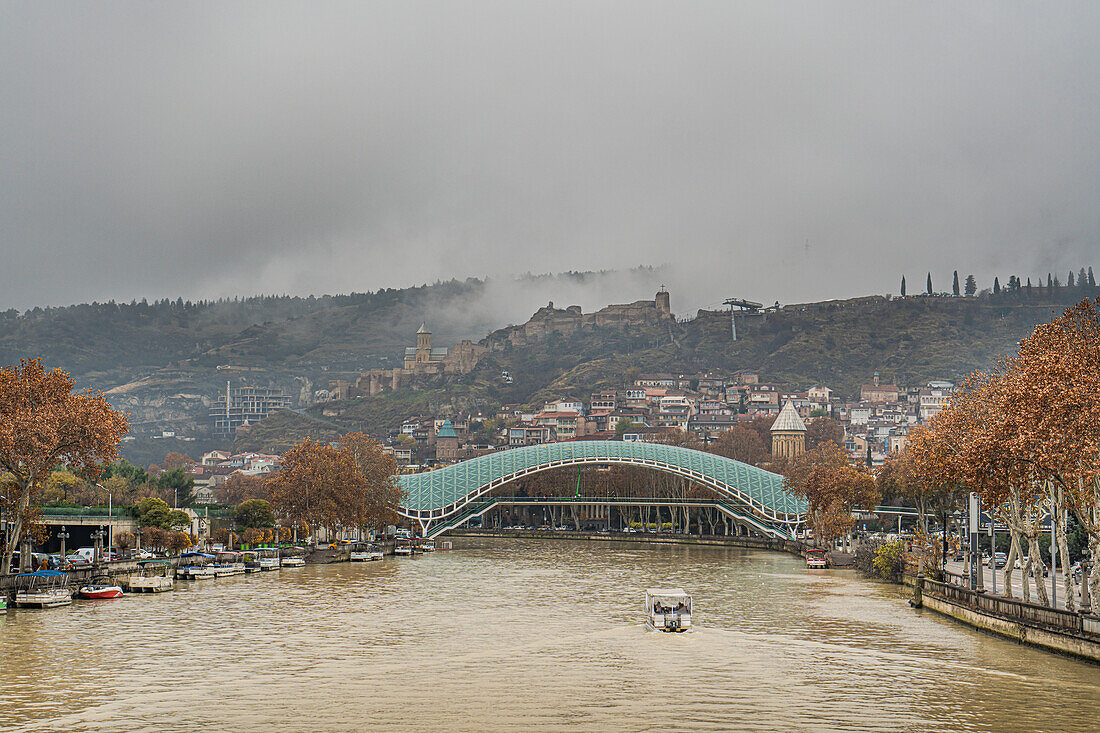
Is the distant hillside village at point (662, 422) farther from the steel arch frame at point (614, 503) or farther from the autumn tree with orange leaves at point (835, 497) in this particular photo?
the autumn tree with orange leaves at point (835, 497)

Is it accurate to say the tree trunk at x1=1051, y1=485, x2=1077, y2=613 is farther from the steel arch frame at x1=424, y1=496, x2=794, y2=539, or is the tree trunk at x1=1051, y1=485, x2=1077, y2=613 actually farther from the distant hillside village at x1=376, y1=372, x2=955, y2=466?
the distant hillside village at x1=376, y1=372, x2=955, y2=466

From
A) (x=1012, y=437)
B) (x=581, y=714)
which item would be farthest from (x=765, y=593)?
(x=581, y=714)

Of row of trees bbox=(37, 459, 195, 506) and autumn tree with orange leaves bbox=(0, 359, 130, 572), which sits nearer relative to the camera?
autumn tree with orange leaves bbox=(0, 359, 130, 572)

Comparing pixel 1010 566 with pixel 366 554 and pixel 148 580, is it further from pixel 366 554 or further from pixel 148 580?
pixel 366 554

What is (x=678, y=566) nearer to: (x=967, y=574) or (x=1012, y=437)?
(x=967, y=574)

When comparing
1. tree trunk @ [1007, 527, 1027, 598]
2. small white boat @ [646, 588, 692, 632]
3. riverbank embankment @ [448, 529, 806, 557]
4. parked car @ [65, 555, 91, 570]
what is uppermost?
tree trunk @ [1007, 527, 1027, 598]

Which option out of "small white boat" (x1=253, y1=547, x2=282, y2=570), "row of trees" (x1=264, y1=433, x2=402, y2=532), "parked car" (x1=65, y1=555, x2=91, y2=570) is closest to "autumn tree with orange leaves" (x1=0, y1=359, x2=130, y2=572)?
"parked car" (x1=65, y1=555, x2=91, y2=570)
